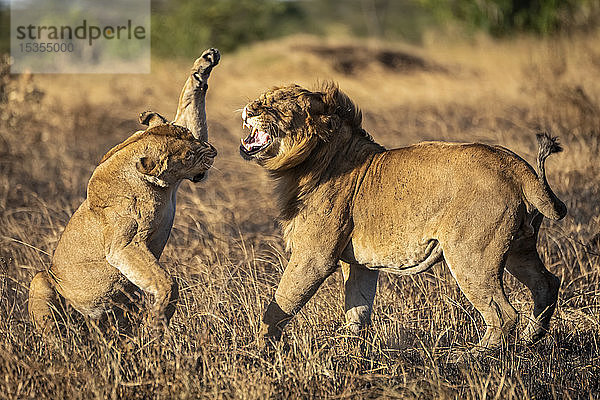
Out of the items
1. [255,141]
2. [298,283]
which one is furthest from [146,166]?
[298,283]

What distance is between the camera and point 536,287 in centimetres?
510

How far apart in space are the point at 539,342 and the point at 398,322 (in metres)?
0.85

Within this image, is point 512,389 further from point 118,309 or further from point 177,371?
point 118,309

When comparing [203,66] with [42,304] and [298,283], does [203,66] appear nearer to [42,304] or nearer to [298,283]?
[298,283]

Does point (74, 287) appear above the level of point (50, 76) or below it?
above

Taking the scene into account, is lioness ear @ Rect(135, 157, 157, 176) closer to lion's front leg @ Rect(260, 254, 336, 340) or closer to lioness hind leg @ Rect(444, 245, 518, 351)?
lion's front leg @ Rect(260, 254, 336, 340)

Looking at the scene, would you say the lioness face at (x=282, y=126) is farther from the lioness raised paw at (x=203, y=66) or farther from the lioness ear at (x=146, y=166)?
the lioness ear at (x=146, y=166)

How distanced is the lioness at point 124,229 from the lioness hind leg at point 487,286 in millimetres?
1541

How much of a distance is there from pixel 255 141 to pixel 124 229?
924 mm

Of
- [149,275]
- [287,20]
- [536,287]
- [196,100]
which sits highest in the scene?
[196,100]

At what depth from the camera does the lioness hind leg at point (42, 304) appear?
4942 mm

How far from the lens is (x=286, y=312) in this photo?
4805mm

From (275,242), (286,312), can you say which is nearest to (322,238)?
(286,312)

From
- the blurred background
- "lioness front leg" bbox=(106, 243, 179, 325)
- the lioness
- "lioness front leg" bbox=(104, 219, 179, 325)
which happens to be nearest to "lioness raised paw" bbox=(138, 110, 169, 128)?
the lioness
